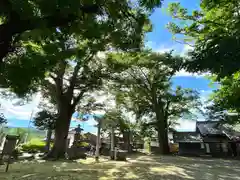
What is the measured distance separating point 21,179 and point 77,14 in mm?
4259

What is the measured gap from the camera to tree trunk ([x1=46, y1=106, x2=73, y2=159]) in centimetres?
990

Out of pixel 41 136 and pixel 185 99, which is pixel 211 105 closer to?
pixel 185 99

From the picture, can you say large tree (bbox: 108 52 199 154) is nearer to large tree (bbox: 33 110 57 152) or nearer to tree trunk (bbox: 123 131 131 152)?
tree trunk (bbox: 123 131 131 152)

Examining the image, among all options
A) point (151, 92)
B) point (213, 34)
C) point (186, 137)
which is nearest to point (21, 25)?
point (213, 34)

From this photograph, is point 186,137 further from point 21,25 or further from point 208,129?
point 21,25

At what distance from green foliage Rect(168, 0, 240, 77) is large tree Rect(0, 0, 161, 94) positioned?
1787mm

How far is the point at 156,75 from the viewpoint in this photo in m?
15.7

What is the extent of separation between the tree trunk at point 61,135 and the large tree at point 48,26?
19.5ft

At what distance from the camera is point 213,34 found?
647cm

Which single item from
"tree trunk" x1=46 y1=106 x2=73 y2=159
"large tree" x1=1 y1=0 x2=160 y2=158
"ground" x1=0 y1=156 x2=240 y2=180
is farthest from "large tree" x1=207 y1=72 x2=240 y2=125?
"tree trunk" x1=46 y1=106 x2=73 y2=159

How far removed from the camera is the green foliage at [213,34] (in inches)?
152

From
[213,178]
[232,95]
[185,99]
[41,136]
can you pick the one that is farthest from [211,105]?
[41,136]

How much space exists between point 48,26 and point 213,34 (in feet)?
19.3

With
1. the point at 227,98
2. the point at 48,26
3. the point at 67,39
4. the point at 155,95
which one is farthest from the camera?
the point at 155,95
